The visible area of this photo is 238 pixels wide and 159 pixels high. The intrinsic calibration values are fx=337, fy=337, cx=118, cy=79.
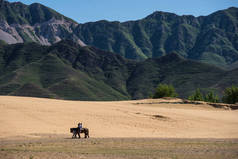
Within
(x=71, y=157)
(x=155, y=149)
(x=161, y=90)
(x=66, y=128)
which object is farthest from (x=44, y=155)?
(x=161, y=90)

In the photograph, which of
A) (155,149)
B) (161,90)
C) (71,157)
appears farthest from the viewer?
(161,90)

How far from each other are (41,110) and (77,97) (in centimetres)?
15470

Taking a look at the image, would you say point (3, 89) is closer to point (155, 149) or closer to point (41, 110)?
point (41, 110)

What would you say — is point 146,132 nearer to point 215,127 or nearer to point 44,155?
point 215,127

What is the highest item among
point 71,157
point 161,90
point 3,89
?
point 3,89

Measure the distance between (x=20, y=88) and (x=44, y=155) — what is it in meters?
177

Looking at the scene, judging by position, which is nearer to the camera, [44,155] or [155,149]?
[44,155]

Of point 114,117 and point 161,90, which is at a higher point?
point 161,90

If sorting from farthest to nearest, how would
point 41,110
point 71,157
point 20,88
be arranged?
point 20,88, point 41,110, point 71,157

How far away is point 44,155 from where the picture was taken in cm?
1594

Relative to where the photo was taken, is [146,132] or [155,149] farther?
[146,132]

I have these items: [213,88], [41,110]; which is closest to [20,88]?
[213,88]

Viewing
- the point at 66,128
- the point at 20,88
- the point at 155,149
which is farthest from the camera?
the point at 20,88

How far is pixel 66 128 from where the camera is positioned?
92.9 feet
